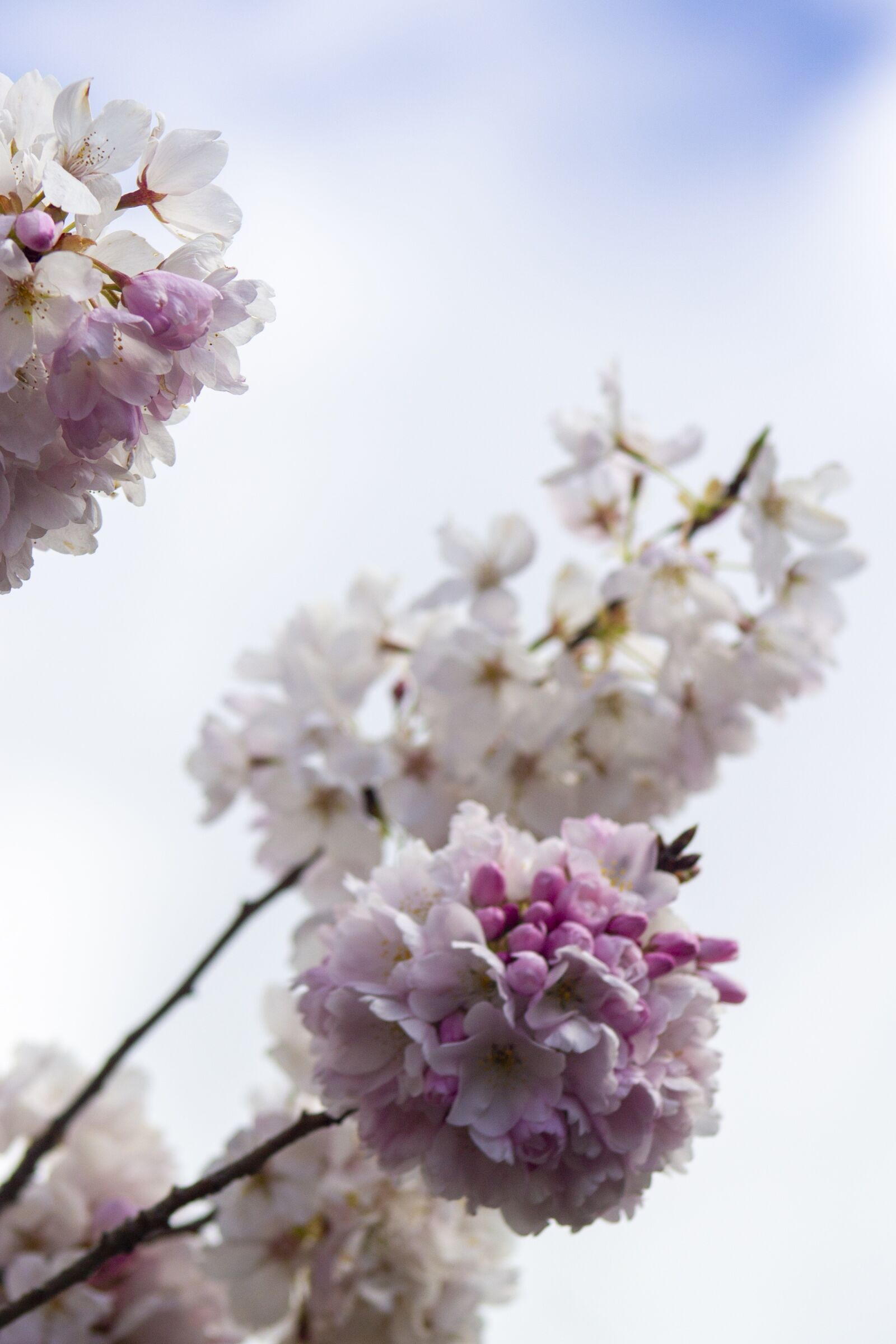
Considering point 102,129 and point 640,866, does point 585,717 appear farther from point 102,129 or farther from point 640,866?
point 102,129

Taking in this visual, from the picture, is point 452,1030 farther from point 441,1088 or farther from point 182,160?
point 182,160

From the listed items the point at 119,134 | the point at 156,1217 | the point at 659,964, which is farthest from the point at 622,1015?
the point at 119,134

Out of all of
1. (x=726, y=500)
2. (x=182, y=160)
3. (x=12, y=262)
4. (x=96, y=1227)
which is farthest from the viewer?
(x=726, y=500)

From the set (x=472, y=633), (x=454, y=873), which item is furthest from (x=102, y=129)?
(x=472, y=633)

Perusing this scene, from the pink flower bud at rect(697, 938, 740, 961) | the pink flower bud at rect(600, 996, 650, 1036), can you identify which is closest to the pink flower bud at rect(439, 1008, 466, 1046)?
the pink flower bud at rect(600, 996, 650, 1036)

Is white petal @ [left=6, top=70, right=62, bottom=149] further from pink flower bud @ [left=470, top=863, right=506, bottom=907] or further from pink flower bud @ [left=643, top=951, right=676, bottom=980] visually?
pink flower bud @ [left=643, top=951, right=676, bottom=980]
